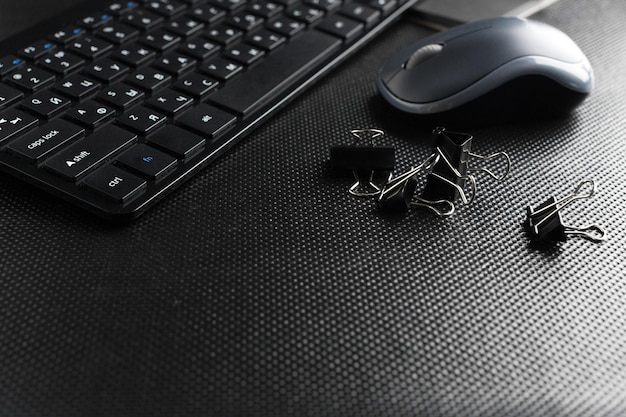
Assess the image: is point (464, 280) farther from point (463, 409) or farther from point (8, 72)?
point (8, 72)

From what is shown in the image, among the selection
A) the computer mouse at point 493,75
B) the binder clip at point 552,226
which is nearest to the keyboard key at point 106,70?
the computer mouse at point 493,75

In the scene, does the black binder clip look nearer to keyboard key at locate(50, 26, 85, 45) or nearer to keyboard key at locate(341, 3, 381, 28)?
keyboard key at locate(341, 3, 381, 28)

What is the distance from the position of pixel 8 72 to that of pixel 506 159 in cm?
40

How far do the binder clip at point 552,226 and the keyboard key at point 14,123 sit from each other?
0.36m

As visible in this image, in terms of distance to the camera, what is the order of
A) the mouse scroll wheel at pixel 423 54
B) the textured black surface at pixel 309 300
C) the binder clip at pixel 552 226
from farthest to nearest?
the mouse scroll wheel at pixel 423 54 < the binder clip at pixel 552 226 < the textured black surface at pixel 309 300

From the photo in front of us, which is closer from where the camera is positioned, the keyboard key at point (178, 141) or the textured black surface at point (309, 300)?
the textured black surface at point (309, 300)

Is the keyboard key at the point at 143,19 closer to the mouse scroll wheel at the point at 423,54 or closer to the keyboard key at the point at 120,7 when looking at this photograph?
the keyboard key at the point at 120,7

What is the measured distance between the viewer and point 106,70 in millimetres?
588

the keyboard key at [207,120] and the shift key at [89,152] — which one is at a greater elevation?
the keyboard key at [207,120]

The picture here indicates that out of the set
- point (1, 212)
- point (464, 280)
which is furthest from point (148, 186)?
point (464, 280)

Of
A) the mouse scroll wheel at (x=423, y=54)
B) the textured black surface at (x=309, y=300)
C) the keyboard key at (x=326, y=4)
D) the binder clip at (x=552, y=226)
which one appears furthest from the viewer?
the keyboard key at (x=326, y=4)

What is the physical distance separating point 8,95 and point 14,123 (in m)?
0.04

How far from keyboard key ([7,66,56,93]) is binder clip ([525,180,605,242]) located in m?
0.38

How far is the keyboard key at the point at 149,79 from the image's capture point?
1.89 feet
